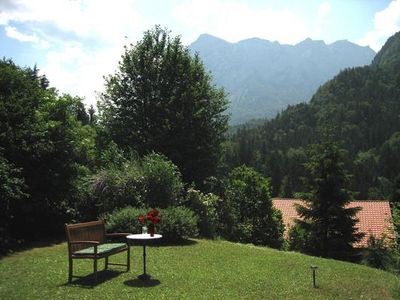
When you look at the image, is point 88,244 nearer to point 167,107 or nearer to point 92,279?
point 92,279

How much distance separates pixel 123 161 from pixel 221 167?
8599 millimetres

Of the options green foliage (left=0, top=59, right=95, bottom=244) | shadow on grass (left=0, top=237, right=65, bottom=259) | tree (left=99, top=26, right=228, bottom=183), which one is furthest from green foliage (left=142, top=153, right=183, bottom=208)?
tree (left=99, top=26, right=228, bottom=183)

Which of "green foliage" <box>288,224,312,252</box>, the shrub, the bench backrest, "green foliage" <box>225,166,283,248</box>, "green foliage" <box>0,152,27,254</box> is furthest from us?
"green foliage" <box>225,166,283,248</box>

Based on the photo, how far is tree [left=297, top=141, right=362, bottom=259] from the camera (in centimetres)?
2469

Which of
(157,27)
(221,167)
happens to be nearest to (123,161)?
(221,167)

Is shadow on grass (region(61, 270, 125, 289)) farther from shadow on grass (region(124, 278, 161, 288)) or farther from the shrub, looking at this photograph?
the shrub

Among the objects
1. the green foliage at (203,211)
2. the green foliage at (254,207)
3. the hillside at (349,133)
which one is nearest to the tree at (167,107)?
the green foliage at (254,207)

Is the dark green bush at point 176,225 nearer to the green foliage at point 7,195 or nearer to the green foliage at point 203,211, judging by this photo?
the green foliage at point 203,211

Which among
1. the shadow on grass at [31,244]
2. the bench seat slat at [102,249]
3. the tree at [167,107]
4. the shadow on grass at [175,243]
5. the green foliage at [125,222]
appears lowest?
the shadow on grass at [175,243]

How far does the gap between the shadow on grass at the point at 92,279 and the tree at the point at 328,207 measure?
53.8 feet

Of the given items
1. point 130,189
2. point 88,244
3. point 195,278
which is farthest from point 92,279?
point 130,189

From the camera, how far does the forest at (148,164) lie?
1589 cm

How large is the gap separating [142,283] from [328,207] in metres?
17.4

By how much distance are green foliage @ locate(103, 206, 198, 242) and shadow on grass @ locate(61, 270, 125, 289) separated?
4661 millimetres
